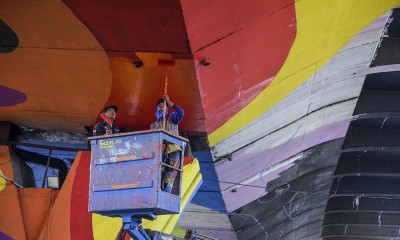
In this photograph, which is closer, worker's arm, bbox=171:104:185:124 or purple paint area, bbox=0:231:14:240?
worker's arm, bbox=171:104:185:124

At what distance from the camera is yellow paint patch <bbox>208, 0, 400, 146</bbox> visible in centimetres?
888

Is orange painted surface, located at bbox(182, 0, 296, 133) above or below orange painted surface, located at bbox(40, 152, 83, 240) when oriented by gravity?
above

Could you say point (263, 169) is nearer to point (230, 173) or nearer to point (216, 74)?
point (230, 173)

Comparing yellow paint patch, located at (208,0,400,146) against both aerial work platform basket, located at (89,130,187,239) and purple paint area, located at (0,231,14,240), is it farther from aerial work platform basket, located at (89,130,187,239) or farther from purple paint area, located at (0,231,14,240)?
purple paint area, located at (0,231,14,240)

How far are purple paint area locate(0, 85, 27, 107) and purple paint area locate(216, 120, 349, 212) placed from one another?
4379 mm

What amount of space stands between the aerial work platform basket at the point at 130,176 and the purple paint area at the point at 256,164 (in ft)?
16.6

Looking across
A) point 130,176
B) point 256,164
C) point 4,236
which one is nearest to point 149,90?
point 130,176

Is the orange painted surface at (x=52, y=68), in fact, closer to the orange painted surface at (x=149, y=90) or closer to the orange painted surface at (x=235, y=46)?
the orange painted surface at (x=149, y=90)

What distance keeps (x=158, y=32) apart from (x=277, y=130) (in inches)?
231

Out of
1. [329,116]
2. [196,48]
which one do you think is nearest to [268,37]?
[196,48]

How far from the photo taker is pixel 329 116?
1344 centimetres

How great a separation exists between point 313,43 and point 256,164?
4155mm

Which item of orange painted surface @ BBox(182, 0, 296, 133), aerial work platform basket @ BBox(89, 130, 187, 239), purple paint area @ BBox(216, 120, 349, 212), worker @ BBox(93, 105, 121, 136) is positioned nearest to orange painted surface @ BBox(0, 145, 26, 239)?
worker @ BBox(93, 105, 121, 136)

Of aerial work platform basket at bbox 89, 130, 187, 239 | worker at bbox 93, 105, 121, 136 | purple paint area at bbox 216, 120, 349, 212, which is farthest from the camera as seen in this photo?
purple paint area at bbox 216, 120, 349, 212
